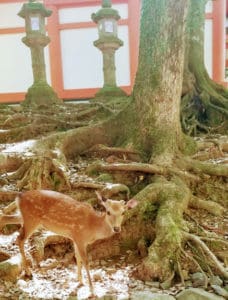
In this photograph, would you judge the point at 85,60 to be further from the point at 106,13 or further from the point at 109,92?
the point at 106,13

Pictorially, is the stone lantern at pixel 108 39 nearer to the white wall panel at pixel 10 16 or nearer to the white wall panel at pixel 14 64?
the white wall panel at pixel 14 64

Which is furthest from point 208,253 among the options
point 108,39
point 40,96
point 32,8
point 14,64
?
point 14,64

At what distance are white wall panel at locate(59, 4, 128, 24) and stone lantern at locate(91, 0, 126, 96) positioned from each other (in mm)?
1998

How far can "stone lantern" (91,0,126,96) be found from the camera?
7.62 m

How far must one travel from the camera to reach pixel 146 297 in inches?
82.7

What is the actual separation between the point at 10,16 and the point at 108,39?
4026 mm

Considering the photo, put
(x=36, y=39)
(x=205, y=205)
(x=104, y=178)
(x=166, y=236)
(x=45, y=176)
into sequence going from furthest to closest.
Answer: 1. (x=36, y=39)
2. (x=104, y=178)
3. (x=205, y=205)
4. (x=45, y=176)
5. (x=166, y=236)

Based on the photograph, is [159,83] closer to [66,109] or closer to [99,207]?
[99,207]

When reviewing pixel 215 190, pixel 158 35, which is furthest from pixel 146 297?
pixel 158 35

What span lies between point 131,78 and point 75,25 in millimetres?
2334

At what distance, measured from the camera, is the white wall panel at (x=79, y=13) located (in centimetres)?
962

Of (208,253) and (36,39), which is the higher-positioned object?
(36,39)

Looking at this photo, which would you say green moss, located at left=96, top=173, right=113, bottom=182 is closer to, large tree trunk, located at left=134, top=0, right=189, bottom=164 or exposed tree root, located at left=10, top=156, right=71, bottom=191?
exposed tree root, located at left=10, top=156, right=71, bottom=191

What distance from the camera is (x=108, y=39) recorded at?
7.70 m
